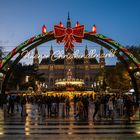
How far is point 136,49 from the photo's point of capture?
75188 mm

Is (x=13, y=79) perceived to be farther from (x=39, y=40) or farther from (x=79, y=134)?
(x=79, y=134)

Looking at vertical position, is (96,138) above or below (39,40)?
below

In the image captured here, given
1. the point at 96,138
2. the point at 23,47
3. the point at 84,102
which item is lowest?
the point at 96,138

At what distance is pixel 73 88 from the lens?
70.2m

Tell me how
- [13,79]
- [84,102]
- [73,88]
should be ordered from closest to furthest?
[84,102], [73,88], [13,79]

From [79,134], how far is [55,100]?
57.9 ft

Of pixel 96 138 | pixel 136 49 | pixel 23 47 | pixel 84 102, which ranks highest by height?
pixel 136 49

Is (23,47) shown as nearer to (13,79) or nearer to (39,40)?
(39,40)

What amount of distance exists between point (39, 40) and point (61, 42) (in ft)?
8.27

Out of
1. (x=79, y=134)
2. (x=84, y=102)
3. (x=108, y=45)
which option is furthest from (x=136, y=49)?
(x=79, y=134)

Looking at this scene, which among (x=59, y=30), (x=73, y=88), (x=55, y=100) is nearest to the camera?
(x=55, y=100)

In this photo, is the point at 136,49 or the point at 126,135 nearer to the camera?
the point at 126,135

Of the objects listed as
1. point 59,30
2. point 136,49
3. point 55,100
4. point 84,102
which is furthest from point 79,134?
point 136,49

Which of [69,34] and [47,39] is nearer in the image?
[69,34]
